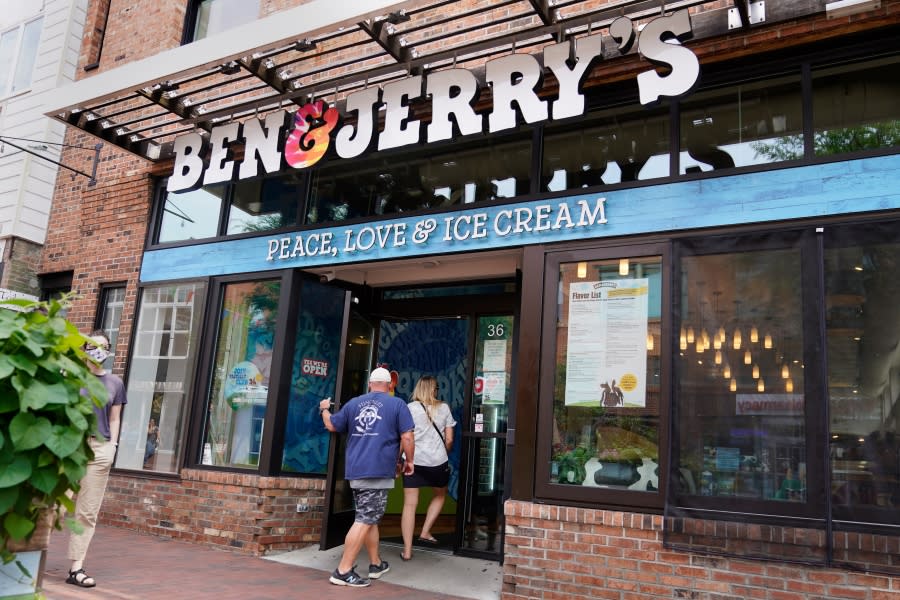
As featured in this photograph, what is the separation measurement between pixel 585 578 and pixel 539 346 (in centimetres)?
168

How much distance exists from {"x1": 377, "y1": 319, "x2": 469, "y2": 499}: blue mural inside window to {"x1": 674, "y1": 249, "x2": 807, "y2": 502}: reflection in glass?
11.6 feet

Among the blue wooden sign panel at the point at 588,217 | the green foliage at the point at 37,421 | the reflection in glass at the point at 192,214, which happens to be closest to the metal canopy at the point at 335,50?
the reflection in glass at the point at 192,214

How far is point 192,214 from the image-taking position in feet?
27.9

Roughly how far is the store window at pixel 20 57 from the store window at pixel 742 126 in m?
9.60

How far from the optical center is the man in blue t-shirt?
18.7 ft

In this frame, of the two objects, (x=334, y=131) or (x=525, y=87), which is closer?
(x=525, y=87)

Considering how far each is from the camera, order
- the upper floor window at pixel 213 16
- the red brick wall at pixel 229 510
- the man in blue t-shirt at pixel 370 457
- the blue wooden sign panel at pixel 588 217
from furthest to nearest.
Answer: the upper floor window at pixel 213 16, the red brick wall at pixel 229 510, the man in blue t-shirt at pixel 370 457, the blue wooden sign panel at pixel 588 217

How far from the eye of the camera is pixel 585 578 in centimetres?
509

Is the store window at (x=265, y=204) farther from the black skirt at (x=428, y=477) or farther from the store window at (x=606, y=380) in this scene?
the store window at (x=606, y=380)

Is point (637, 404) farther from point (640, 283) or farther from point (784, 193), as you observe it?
point (784, 193)

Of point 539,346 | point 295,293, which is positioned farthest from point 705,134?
point 295,293

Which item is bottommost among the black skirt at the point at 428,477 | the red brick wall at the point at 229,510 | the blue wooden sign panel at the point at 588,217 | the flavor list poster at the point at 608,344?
the red brick wall at the point at 229,510

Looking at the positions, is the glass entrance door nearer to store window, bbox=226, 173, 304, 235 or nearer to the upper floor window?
store window, bbox=226, 173, 304, 235

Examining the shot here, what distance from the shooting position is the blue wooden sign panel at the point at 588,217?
488cm
